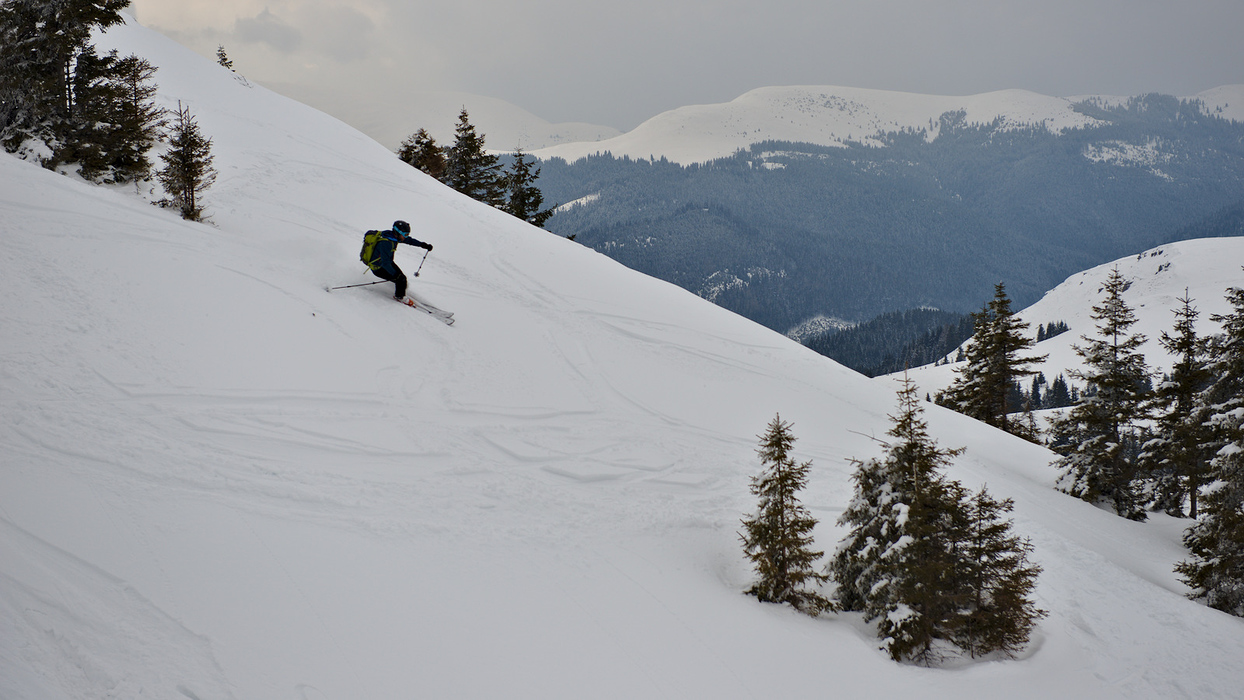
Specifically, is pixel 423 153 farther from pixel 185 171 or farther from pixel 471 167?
pixel 185 171

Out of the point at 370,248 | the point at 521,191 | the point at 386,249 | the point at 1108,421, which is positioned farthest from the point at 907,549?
the point at 521,191

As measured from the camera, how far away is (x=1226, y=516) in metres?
13.8

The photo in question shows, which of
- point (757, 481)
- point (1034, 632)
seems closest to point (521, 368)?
point (757, 481)

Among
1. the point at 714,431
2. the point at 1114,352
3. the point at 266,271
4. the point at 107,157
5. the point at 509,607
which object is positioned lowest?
the point at 509,607

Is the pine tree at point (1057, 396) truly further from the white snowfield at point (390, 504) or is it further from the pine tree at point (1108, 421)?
the white snowfield at point (390, 504)

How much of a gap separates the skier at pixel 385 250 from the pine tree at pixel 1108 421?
78.1 ft

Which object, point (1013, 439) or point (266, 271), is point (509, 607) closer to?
point (266, 271)

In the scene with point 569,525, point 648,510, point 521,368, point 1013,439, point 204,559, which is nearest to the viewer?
point 204,559

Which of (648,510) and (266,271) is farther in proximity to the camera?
(266,271)

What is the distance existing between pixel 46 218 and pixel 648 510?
498 inches

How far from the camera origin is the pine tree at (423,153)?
4531 centimetres

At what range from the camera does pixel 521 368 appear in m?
14.1

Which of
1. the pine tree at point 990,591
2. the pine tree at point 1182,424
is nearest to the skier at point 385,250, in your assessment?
the pine tree at point 990,591

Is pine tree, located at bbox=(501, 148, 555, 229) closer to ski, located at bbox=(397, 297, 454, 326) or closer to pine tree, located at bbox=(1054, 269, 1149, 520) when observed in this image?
ski, located at bbox=(397, 297, 454, 326)
